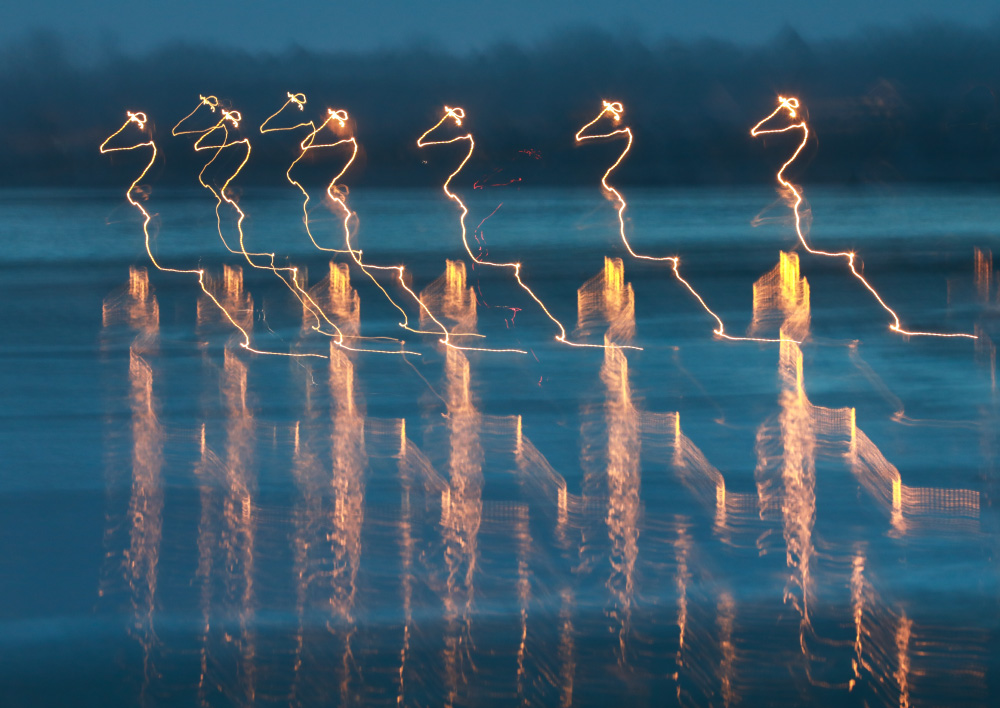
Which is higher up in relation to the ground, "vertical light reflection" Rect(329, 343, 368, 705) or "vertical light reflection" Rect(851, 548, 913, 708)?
"vertical light reflection" Rect(329, 343, 368, 705)

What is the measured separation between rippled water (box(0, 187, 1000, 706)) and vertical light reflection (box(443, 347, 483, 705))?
18 mm

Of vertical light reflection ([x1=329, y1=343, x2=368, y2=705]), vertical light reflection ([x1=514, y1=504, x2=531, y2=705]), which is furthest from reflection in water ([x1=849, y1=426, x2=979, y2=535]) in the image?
vertical light reflection ([x1=329, y1=343, x2=368, y2=705])

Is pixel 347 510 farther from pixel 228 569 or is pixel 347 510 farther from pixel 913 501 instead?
pixel 913 501

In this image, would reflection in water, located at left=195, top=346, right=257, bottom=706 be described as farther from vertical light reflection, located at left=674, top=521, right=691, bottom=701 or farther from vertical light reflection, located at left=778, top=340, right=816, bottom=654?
vertical light reflection, located at left=778, top=340, right=816, bottom=654

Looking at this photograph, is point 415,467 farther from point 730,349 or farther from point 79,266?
point 79,266

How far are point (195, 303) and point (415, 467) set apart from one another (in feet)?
25.6

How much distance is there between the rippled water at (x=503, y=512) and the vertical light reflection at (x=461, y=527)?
0.02 meters

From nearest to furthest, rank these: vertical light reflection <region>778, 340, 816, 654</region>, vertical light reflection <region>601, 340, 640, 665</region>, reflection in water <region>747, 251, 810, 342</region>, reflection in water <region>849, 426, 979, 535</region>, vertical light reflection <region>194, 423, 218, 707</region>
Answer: vertical light reflection <region>194, 423, 218, 707</region> → vertical light reflection <region>601, 340, 640, 665</region> → vertical light reflection <region>778, 340, 816, 654</region> → reflection in water <region>849, 426, 979, 535</region> → reflection in water <region>747, 251, 810, 342</region>

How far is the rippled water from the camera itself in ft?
12.0

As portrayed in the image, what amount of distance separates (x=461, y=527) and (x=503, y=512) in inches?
9.9

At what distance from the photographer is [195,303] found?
43.2ft

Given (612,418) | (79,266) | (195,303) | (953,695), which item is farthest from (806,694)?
(79,266)

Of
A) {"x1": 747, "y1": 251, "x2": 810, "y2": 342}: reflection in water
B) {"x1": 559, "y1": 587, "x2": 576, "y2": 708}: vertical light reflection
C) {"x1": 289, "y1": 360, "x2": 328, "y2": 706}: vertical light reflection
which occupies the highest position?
{"x1": 747, "y1": 251, "x2": 810, "y2": 342}: reflection in water

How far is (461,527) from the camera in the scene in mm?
4918
